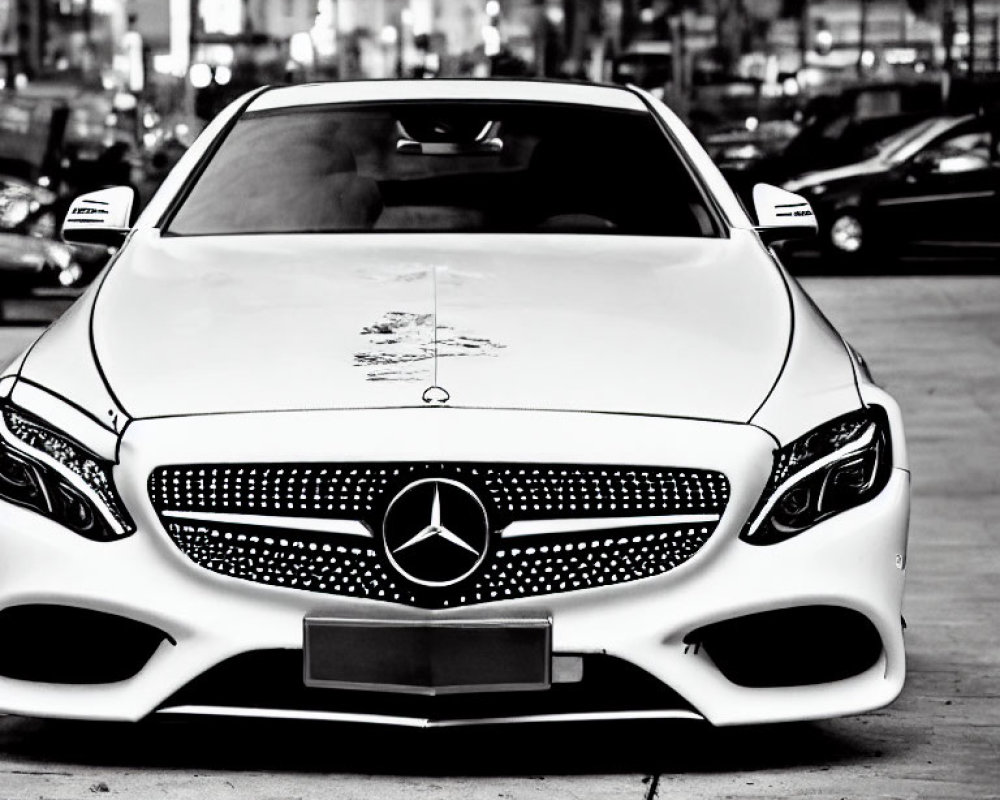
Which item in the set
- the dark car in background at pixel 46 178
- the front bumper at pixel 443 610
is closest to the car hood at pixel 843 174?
the dark car in background at pixel 46 178

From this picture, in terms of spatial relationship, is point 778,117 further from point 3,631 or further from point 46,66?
point 3,631

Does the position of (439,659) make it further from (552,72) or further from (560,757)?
(552,72)

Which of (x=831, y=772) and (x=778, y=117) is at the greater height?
(x=831, y=772)

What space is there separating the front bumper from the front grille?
0.02 meters

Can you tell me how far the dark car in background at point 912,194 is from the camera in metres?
18.6

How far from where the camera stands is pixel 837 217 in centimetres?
1867

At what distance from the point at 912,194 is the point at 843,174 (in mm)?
591

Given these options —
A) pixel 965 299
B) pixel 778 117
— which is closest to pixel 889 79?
pixel 778 117

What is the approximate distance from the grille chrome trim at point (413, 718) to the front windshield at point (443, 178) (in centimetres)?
162

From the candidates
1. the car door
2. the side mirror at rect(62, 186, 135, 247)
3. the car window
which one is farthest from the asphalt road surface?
the car window

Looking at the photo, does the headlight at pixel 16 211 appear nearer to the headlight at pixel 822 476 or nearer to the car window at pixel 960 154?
the car window at pixel 960 154

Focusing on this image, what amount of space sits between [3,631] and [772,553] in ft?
4.51

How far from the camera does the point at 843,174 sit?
1902 centimetres

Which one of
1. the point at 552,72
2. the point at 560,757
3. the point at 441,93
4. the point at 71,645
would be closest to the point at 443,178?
the point at 441,93
